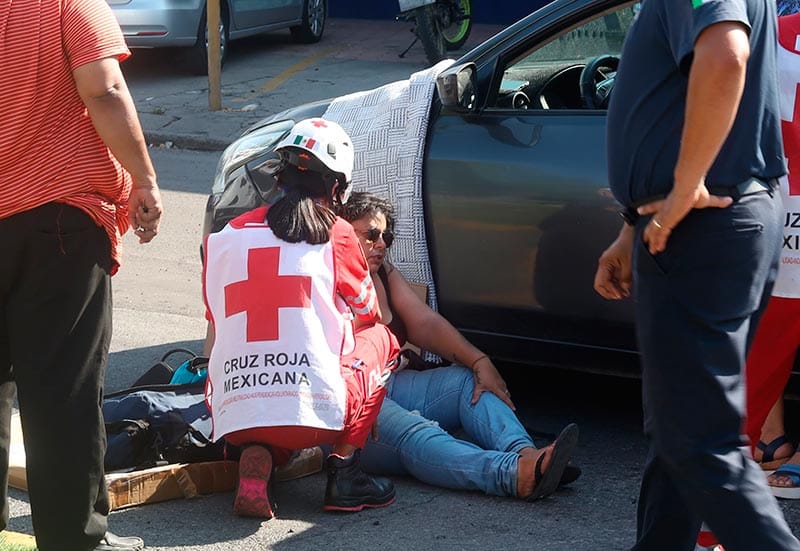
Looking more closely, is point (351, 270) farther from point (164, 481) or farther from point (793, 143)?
point (793, 143)

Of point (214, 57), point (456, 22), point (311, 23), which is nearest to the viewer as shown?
point (214, 57)

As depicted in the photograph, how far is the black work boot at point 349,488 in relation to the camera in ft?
12.1

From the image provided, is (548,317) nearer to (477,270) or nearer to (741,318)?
(477,270)

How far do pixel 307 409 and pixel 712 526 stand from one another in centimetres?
127

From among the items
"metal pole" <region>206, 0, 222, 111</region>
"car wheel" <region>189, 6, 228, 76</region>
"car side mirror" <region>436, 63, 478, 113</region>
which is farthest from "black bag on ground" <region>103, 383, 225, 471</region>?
"car wheel" <region>189, 6, 228, 76</region>

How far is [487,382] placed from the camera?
4066mm

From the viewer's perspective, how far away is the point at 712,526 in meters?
2.67

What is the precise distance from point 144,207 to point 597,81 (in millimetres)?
2202

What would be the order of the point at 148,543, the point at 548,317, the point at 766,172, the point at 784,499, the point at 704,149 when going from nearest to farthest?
the point at 704,149
the point at 766,172
the point at 148,543
the point at 784,499
the point at 548,317

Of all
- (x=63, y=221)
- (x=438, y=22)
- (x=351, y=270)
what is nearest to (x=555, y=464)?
(x=351, y=270)

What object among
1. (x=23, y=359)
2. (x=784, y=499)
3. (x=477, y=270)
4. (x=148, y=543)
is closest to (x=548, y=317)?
(x=477, y=270)

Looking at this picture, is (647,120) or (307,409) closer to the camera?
(647,120)

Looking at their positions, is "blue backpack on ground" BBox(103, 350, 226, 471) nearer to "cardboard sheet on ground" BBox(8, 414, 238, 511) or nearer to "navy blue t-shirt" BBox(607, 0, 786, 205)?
"cardboard sheet on ground" BBox(8, 414, 238, 511)

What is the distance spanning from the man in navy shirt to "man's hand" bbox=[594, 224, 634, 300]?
20 cm
